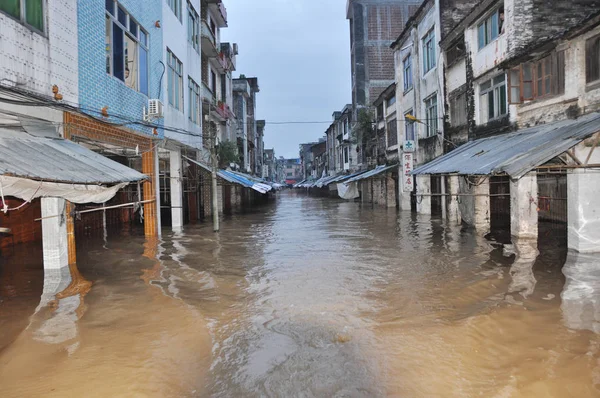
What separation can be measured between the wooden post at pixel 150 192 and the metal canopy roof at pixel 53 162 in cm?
558

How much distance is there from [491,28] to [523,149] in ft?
22.9

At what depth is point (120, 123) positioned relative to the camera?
11.2m

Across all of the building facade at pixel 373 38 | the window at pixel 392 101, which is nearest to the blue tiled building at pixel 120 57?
the window at pixel 392 101

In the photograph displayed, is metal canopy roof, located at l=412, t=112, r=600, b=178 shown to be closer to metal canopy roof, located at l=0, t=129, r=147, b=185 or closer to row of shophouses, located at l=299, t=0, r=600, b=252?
row of shophouses, located at l=299, t=0, r=600, b=252

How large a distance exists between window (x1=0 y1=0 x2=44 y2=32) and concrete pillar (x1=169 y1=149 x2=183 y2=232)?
8728 millimetres

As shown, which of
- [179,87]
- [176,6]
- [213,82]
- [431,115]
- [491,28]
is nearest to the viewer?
[491,28]

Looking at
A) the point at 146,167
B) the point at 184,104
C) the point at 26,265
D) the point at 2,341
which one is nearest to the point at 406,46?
the point at 184,104

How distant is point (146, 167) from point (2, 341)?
30.9ft

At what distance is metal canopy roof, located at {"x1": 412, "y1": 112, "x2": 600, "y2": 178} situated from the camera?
8.72 meters

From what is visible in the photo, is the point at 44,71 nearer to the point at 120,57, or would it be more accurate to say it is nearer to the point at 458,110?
the point at 120,57

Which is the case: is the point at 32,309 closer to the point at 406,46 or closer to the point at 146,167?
the point at 146,167

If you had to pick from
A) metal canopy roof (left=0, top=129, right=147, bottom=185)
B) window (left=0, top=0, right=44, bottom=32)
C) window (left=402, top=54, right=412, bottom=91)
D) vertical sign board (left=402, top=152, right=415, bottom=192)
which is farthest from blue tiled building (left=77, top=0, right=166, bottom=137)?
window (left=402, top=54, right=412, bottom=91)

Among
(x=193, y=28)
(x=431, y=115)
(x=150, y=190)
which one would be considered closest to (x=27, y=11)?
(x=150, y=190)

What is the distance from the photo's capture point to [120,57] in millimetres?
11570
